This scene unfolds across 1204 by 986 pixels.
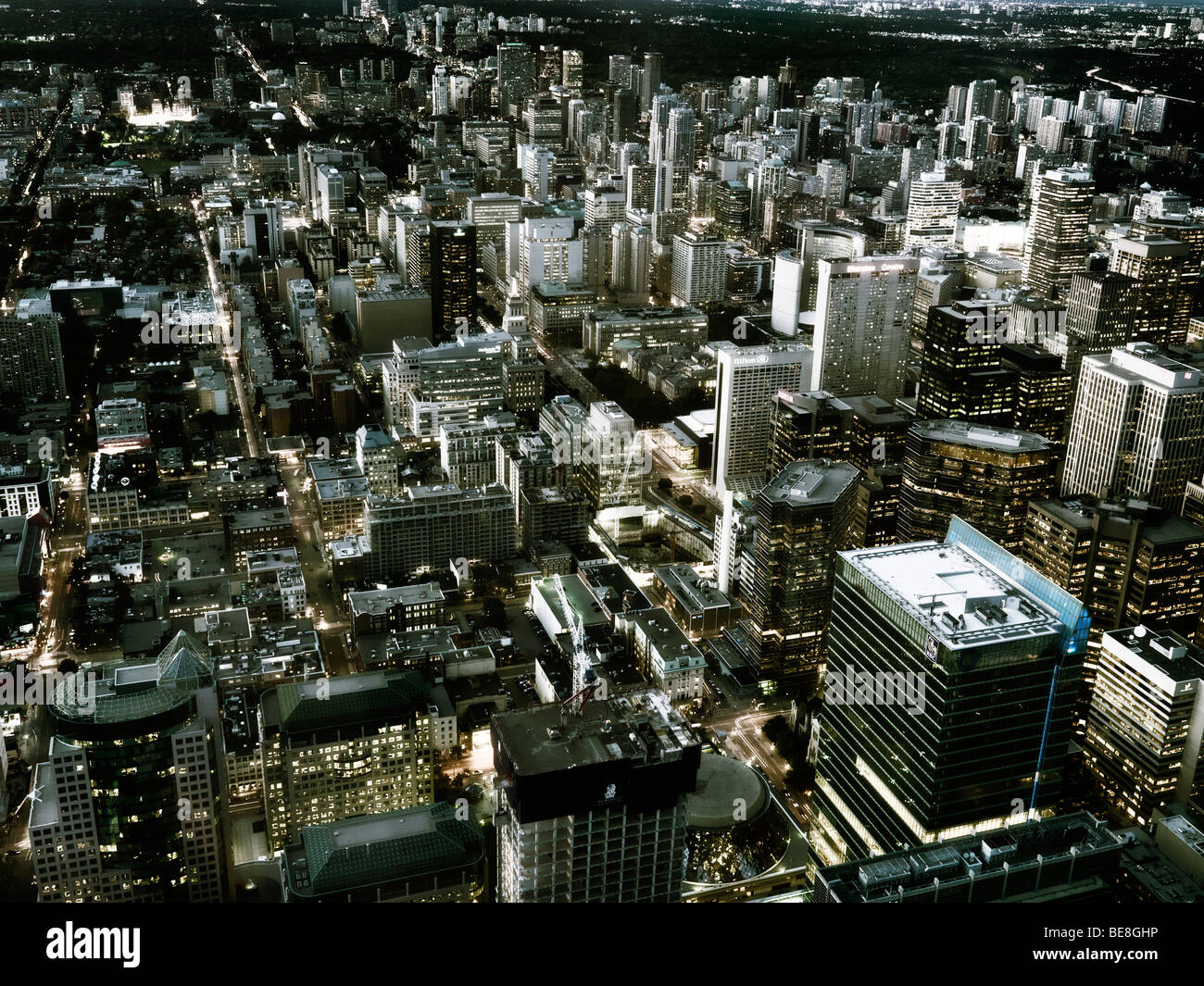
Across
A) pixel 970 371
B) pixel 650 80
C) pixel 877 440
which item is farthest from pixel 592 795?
pixel 650 80

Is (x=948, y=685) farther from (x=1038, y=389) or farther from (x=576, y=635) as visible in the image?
(x=1038, y=389)

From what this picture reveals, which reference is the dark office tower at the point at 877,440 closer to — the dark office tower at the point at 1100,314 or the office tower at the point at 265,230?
the dark office tower at the point at 1100,314

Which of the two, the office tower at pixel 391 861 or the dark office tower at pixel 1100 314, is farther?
the dark office tower at pixel 1100 314

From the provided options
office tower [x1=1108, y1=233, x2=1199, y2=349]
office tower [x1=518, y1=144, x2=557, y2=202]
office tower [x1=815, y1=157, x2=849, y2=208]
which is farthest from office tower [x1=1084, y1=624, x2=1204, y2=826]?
office tower [x1=518, y1=144, x2=557, y2=202]

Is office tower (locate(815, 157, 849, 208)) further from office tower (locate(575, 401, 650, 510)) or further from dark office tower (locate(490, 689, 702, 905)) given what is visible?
dark office tower (locate(490, 689, 702, 905))

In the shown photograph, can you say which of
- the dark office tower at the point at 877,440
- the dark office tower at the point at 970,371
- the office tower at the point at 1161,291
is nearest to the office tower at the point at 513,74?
the office tower at the point at 1161,291
